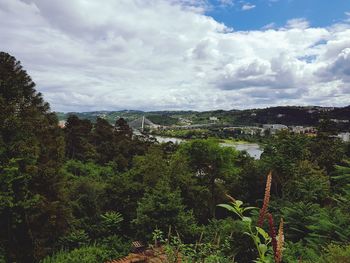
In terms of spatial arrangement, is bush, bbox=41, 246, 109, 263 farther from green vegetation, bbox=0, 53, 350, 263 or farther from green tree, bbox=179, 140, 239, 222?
green tree, bbox=179, 140, 239, 222

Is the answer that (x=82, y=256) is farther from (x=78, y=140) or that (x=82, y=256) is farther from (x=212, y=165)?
(x=78, y=140)

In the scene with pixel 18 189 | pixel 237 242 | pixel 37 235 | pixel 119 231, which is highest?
pixel 18 189

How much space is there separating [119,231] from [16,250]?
5.48 m

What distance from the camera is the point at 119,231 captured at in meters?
17.5

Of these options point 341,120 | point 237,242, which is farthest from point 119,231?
point 341,120

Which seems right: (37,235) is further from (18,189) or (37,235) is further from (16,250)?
(18,189)

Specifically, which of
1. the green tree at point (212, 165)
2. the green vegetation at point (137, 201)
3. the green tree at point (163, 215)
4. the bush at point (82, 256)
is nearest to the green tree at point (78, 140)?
the green vegetation at point (137, 201)

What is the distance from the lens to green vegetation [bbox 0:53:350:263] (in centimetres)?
991

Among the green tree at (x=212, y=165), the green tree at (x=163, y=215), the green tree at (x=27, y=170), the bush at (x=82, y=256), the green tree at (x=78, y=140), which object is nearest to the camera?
the green tree at (x=27, y=170)

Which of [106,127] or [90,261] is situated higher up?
[106,127]

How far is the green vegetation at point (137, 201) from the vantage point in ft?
32.5

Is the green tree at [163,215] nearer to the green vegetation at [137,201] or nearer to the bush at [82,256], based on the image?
the green vegetation at [137,201]

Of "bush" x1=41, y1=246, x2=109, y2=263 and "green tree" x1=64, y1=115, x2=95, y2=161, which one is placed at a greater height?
"green tree" x1=64, y1=115, x2=95, y2=161

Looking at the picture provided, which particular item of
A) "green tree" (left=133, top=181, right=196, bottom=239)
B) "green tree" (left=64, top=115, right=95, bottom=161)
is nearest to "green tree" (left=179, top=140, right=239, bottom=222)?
"green tree" (left=133, top=181, right=196, bottom=239)
